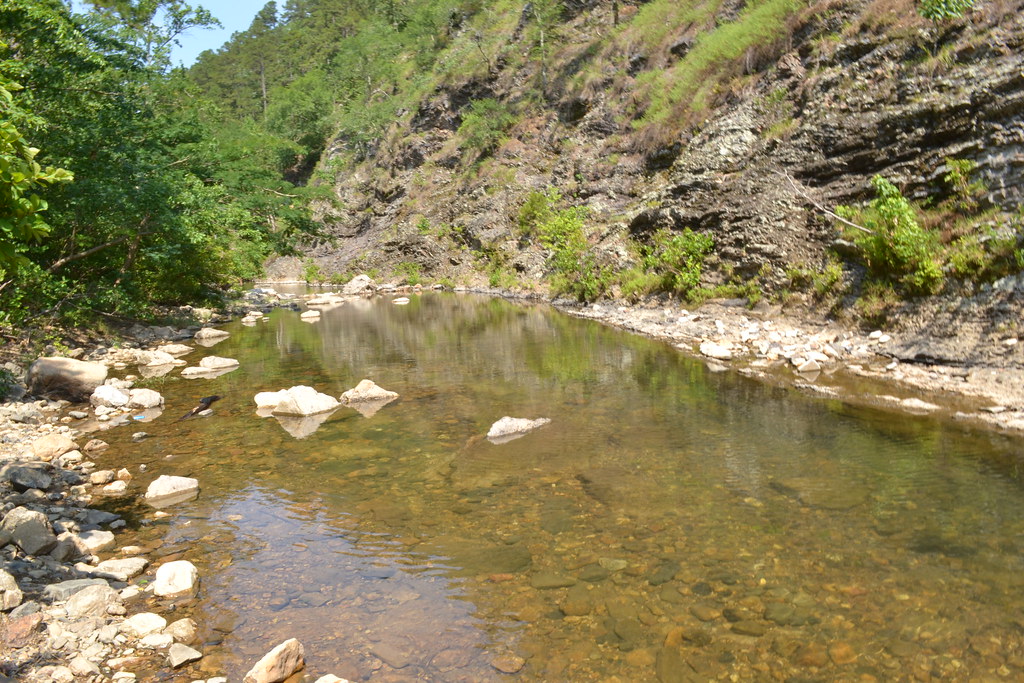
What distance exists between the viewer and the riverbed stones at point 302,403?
10273 mm

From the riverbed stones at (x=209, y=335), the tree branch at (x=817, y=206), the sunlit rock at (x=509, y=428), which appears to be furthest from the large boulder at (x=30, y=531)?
the riverbed stones at (x=209, y=335)

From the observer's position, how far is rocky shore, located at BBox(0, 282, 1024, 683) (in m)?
3.99

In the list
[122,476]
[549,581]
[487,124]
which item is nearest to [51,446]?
[122,476]

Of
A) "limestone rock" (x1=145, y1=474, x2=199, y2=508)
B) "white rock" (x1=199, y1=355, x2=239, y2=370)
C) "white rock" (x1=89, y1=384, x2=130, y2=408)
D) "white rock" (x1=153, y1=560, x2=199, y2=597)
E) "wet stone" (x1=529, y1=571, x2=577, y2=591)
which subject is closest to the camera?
"white rock" (x1=153, y1=560, x2=199, y2=597)

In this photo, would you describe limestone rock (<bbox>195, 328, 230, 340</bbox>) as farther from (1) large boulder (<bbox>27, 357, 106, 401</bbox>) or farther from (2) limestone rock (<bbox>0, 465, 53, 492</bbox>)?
(2) limestone rock (<bbox>0, 465, 53, 492</bbox>)

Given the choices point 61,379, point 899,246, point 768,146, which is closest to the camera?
point 61,379

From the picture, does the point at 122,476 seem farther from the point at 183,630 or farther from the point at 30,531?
the point at 183,630

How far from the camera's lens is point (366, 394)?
36.2ft

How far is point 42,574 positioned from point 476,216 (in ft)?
106

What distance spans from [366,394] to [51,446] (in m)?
4.43

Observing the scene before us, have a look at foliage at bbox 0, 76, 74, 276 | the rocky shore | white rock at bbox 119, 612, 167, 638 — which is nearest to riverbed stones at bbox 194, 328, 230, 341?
the rocky shore

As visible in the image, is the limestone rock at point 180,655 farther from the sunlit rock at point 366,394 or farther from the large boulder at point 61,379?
the large boulder at point 61,379

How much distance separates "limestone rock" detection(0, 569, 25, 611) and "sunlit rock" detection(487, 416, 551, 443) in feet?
17.3

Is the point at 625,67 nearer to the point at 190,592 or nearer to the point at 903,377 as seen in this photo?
the point at 903,377
